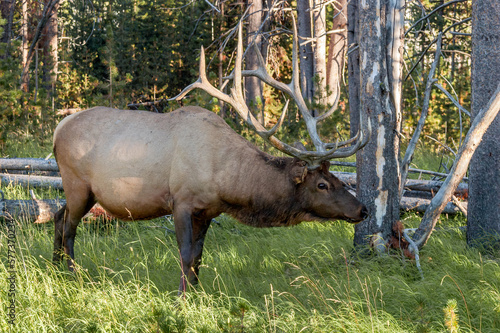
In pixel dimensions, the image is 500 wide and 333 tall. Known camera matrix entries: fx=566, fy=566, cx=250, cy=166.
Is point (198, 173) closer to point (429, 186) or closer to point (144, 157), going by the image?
point (144, 157)

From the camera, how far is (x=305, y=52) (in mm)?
14281

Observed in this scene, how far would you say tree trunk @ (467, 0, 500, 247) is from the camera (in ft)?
18.1

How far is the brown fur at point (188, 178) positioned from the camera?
16.2ft

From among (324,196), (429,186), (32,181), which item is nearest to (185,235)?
(324,196)

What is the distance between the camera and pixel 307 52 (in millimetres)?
14281

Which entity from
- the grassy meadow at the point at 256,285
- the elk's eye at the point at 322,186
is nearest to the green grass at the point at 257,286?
the grassy meadow at the point at 256,285

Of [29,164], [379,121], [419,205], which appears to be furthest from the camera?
[29,164]

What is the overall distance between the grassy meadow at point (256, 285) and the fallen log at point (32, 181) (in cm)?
91

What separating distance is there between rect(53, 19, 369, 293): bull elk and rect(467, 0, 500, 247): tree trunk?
1493 mm

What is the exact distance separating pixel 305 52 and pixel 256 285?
1013 centimetres

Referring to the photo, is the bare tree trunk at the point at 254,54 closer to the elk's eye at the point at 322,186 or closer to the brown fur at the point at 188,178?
the brown fur at the point at 188,178

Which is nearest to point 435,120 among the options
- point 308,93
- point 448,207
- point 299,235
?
point 308,93

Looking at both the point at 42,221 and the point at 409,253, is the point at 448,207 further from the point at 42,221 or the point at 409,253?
the point at 42,221

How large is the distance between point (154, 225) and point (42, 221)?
1397 millimetres
